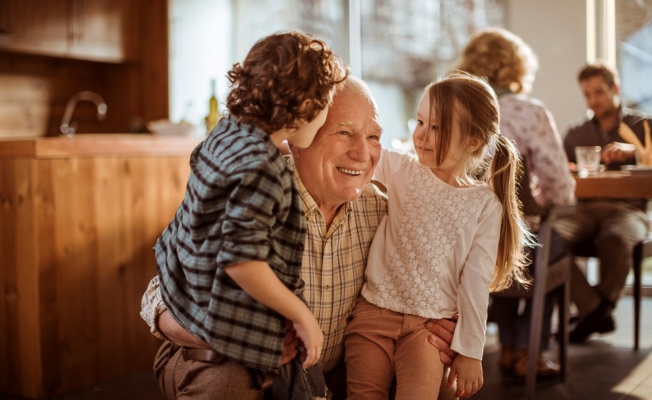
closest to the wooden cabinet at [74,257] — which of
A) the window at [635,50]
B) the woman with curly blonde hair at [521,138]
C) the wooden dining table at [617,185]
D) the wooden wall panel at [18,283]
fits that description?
the wooden wall panel at [18,283]

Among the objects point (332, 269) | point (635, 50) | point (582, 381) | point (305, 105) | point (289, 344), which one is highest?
point (635, 50)

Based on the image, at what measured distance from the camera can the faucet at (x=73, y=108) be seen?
19.2ft

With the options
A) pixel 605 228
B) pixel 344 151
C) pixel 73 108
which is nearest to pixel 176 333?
pixel 344 151

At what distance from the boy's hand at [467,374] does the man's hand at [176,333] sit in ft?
1.83

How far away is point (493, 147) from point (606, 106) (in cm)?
280

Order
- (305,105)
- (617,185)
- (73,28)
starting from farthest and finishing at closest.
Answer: (73,28)
(617,185)
(305,105)

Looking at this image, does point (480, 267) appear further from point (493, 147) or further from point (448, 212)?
point (493, 147)

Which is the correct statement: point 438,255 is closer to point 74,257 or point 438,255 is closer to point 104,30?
point 74,257

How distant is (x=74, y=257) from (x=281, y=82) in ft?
7.36

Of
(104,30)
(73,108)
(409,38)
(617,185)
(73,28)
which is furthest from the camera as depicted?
(409,38)

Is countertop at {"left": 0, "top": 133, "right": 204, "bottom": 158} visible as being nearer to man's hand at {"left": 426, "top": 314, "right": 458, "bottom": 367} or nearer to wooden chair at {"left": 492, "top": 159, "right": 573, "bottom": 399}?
wooden chair at {"left": 492, "top": 159, "right": 573, "bottom": 399}

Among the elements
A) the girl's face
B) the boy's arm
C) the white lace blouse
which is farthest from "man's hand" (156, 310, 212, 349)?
the girl's face

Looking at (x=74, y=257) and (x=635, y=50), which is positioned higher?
(x=635, y=50)

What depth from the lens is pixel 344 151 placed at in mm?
1770
